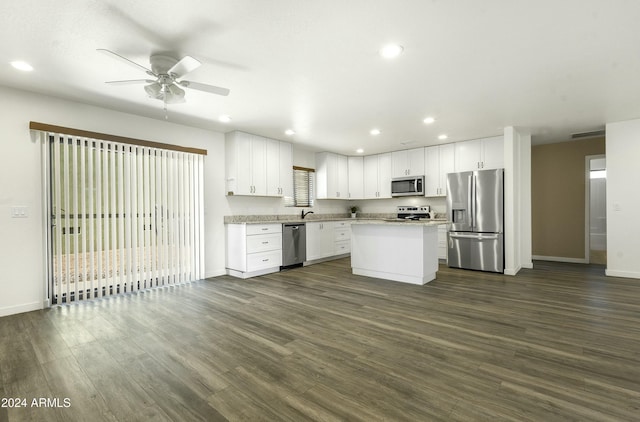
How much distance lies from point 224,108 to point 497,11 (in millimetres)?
3267

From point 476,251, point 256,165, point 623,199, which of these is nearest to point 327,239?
point 256,165

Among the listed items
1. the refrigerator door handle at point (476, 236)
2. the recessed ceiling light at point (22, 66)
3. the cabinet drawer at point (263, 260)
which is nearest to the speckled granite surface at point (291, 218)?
the refrigerator door handle at point (476, 236)

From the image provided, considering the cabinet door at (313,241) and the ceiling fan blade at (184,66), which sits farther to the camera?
the cabinet door at (313,241)

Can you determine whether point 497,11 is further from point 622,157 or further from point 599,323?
point 622,157

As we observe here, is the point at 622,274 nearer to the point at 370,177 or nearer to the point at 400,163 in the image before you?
the point at 400,163

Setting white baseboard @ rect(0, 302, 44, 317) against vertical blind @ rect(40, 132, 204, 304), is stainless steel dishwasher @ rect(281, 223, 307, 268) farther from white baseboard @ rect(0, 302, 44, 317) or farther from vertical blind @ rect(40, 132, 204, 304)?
white baseboard @ rect(0, 302, 44, 317)

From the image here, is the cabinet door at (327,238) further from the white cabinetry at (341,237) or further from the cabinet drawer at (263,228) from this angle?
the cabinet drawer at (263,228)

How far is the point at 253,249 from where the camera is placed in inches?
201

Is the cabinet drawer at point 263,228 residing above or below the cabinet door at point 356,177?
below

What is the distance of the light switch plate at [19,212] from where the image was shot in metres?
3.34

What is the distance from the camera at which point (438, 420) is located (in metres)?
1.57

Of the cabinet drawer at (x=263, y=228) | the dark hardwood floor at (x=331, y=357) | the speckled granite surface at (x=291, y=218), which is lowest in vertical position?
the dark hardwood floor at (x=331, y=357)

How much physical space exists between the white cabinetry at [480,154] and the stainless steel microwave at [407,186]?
81 cm

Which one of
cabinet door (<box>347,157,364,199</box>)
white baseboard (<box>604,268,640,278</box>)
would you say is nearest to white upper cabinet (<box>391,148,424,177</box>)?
cabinet door (<box>347,157,364,199</box>)
